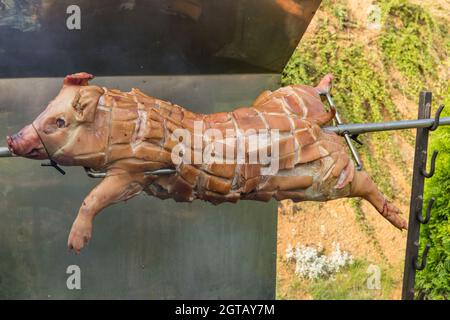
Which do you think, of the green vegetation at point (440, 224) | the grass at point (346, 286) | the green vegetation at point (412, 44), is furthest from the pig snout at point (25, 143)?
the green vegetation at point (412, 44)

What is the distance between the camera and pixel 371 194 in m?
2.18

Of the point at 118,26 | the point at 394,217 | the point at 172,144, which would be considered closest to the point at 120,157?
the point at 172,144

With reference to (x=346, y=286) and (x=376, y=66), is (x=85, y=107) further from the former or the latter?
(x=376, y=66)

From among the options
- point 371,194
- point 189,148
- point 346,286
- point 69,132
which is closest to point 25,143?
point 69,132

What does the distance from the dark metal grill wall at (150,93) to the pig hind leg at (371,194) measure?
667 millimetres

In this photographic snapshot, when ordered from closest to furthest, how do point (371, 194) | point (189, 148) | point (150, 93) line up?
point (189, 148), point (371, 194), point (150, 93)

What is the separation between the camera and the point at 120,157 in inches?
70.2

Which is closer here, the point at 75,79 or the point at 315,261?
the point at 75,79

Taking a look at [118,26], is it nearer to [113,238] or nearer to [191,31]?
[191,31]

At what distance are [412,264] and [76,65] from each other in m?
1.52

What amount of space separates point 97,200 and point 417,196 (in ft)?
4.14

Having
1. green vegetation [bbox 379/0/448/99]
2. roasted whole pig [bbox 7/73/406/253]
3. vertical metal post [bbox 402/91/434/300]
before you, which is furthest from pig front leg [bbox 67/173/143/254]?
green vegetation [bbox 379/0/448/99]

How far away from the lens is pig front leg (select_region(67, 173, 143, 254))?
175 cm
